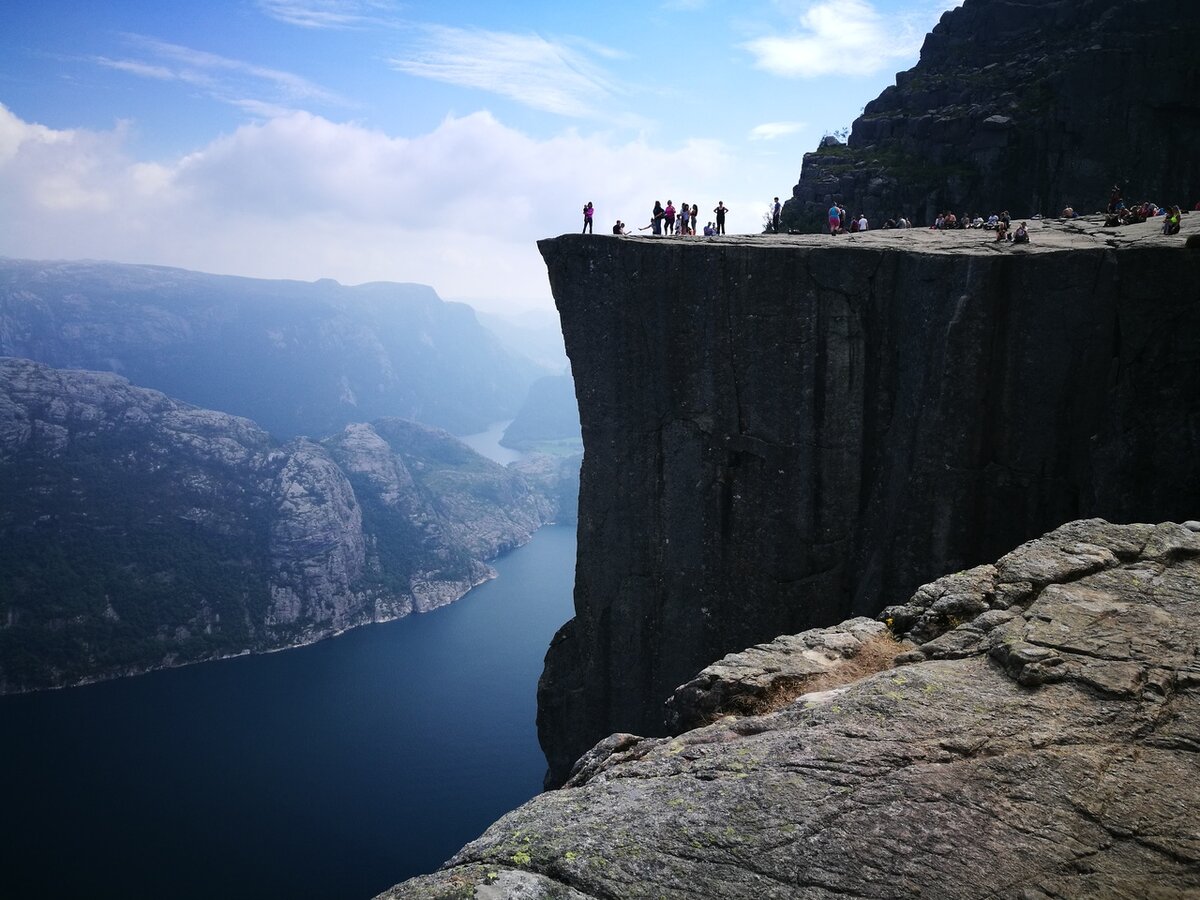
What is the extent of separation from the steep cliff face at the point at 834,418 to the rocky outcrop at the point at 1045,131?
15243 millimetres

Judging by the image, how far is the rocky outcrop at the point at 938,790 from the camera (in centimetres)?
922

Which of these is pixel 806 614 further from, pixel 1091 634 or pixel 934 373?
pixel 1091 634

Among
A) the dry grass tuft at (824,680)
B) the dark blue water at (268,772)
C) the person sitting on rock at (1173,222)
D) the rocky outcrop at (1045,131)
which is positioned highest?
the rocky outcrop at (1045,131)

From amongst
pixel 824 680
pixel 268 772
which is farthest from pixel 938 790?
pixel 268 772

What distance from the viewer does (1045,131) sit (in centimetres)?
4125

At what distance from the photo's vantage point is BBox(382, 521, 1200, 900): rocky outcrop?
9219mm

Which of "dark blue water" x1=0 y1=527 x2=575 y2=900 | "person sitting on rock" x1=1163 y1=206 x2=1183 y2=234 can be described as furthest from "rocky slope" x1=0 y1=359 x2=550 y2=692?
"person sitting on rock" x1=1163 y1=206 x2=1183 y2=234

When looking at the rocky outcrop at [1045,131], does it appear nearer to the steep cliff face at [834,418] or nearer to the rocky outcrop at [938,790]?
the steep cliff face at [834,418]

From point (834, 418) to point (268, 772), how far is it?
3802 inches

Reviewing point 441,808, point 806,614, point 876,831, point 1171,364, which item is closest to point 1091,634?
point 876,831

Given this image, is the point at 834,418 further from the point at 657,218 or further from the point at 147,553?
the point at 147,553

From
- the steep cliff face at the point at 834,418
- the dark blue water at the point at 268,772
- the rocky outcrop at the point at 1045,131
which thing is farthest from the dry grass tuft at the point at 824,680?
the dark blue water at the point at 268,772

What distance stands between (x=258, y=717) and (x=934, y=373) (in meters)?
118

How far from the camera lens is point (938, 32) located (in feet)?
181
